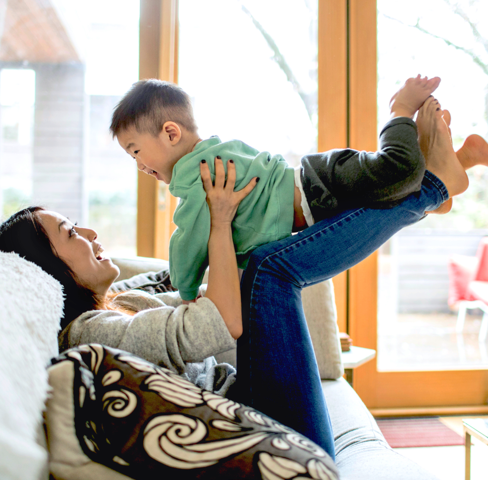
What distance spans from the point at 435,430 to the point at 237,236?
5.51 feet

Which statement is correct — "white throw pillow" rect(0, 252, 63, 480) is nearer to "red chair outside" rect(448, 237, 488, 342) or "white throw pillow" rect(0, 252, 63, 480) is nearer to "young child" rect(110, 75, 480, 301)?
"young child" rect(110, 75, 480, 301)

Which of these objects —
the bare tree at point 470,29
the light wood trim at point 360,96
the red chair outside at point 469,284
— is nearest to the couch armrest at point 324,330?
the light wood trim at point 360,96

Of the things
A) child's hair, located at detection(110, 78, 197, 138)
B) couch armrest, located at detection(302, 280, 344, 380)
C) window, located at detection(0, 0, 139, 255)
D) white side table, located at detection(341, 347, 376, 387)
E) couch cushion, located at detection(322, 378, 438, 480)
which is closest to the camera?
couch cushion, located at detection(322, 378, 438, 480)

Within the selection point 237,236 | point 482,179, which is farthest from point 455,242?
point 237,236

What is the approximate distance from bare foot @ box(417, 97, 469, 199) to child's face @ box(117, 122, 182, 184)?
0.67 meters

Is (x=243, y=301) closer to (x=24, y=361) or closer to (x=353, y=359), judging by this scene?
(x=24, y=361)

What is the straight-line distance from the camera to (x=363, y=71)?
2.16 metres

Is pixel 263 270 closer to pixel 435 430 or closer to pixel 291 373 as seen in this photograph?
pixel 291 373

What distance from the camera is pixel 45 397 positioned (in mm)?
525

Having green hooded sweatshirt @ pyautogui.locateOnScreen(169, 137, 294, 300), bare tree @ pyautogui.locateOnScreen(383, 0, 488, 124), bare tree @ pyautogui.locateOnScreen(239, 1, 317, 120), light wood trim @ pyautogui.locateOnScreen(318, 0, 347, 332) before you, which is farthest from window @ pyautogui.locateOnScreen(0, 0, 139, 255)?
bare tree @ pyautogui.locateOnScreen(383, 0, 488, 124)

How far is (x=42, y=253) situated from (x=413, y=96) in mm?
1046

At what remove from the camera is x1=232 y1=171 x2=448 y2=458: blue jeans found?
0.85 m

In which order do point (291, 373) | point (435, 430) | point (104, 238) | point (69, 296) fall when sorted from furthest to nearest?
point (104, 238) → point (435, 430) → point (69, 296) → point (291, 373)

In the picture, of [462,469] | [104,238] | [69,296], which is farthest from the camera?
[104,238]
